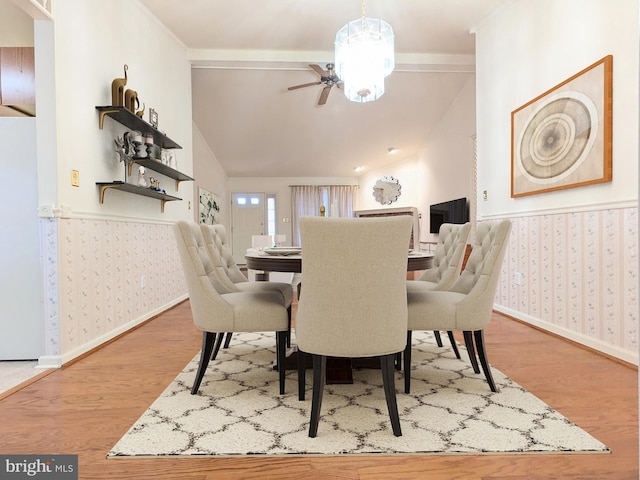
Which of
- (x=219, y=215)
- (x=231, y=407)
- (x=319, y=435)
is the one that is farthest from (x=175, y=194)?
(x=219, y=215)

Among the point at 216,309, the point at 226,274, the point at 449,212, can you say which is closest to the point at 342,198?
the point at 449,212

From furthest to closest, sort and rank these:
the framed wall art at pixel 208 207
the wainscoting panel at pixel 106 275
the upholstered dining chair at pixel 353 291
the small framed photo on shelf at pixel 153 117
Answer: the framed wall art at pixel 208 207
the small framed photo on shelf at pixel 153 117
the wainscoting panel at pixel 106 275
the upholstered dining chair at pixel 353 291

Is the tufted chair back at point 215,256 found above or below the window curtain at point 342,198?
below

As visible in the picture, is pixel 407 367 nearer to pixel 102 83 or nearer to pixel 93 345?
pixel 93 345

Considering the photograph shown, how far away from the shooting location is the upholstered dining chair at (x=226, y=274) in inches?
103

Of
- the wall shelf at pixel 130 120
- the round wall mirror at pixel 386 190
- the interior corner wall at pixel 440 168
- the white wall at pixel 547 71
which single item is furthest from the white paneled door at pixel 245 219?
the white wall at pixel 547 71

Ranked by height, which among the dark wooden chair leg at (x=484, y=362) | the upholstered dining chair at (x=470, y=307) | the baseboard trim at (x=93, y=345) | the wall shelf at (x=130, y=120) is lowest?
the baseboard trim at (x=93, y=345)

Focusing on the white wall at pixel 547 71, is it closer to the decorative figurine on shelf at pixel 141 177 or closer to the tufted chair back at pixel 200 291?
the tufted chair back at pixel 200 291

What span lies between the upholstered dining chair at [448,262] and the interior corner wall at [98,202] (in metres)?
2.19

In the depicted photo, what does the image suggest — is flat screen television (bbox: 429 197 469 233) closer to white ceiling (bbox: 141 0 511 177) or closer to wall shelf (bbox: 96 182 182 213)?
white ceiling (bbox: 141 0 511 177)

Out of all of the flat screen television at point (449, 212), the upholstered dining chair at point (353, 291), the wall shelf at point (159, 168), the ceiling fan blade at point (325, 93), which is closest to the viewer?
the upholstered dining chair at point (353, 291)

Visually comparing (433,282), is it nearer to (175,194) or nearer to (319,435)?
(319,435)

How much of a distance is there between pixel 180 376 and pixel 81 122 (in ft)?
6.14

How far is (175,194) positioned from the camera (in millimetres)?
4863
